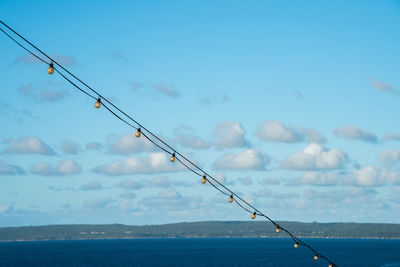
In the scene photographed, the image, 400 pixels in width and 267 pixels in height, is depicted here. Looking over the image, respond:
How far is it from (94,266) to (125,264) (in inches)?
447

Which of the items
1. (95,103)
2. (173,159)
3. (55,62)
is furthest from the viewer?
(173,159)

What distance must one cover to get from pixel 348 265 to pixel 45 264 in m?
98.9

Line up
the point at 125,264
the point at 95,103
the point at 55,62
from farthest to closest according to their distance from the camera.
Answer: the point at 125,264 < the point at 95,103 < the point at 55,62

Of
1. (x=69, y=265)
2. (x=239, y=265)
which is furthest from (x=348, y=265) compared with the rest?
(x=69, y=265)

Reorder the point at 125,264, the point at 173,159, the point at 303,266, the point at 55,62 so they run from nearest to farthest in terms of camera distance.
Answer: the point at 55,62
the point at 173,159
the point at 303,266
the point at 125,264

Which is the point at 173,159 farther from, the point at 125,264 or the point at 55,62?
the point at 125,264

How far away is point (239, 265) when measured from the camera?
601ft

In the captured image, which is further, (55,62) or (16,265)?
(16,265)

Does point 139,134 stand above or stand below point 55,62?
below

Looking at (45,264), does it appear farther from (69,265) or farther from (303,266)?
(303,266)

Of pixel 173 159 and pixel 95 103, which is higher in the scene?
pixel 95 103

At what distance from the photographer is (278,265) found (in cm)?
18500

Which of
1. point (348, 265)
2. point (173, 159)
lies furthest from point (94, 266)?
point (173, 159)

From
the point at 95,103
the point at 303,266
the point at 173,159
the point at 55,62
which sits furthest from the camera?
the point at 303,266
